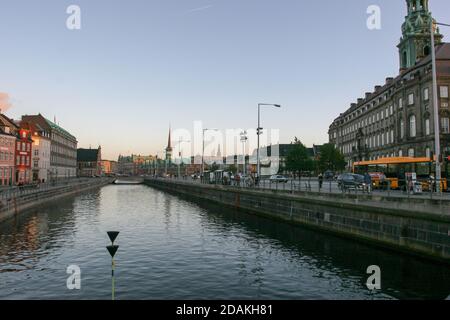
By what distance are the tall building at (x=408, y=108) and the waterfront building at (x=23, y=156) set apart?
274 ft

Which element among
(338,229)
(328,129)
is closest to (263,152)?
(328,129)

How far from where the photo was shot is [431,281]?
15945 mm

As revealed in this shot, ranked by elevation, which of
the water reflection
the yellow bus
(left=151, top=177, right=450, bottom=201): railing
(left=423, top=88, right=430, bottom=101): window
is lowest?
the water reflection

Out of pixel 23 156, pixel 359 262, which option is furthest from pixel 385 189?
pixel 23 156

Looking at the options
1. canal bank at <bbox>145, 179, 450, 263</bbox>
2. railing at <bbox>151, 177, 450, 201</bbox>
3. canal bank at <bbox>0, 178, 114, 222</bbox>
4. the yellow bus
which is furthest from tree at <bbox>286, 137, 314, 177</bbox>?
canal bank at <bbox>145, 179, 450, 263</bbox>

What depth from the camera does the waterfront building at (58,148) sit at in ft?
394

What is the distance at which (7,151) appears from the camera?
80250 millimetres

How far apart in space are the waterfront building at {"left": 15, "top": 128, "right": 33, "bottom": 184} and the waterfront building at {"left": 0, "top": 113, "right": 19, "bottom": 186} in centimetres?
255

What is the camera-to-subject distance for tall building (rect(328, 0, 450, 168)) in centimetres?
6256

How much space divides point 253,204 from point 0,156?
60.1 meters

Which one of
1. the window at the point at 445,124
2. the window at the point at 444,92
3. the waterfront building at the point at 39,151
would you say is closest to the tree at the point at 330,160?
the window at the point at 445,124

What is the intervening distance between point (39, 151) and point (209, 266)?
10134 cm

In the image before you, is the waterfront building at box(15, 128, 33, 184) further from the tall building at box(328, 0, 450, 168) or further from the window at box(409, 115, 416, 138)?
the window at box(409, 115, 416, 138)
